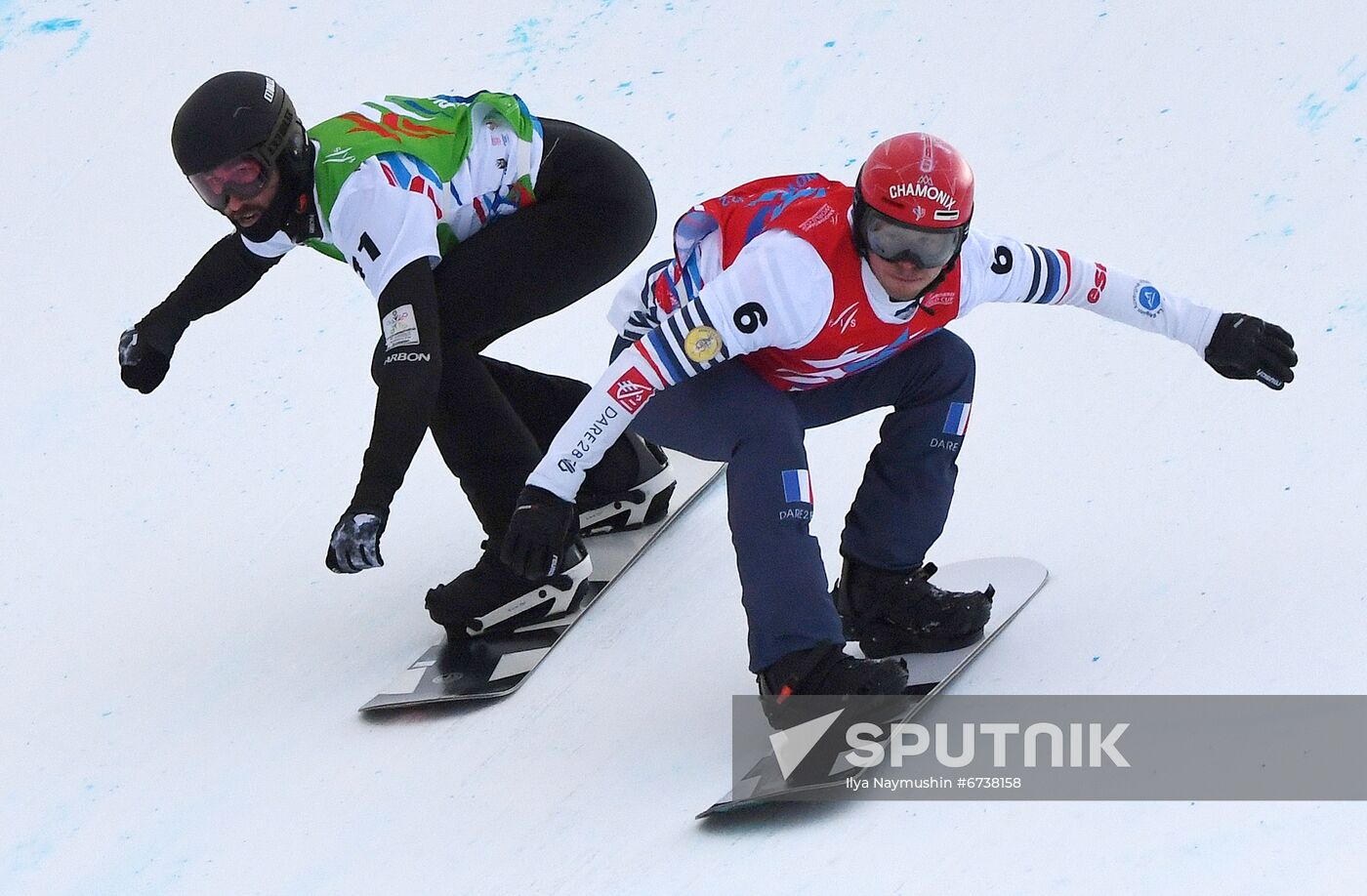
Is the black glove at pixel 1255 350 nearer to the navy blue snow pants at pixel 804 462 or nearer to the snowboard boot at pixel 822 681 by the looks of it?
the navy blue snow pants at pixel 804 462

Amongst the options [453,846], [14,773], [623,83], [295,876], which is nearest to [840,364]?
[453,846]

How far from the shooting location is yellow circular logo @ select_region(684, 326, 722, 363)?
319 centimetres

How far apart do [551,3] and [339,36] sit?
1003 millimetres

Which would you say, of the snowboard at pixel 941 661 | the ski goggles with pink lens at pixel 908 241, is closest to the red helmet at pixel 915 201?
the ski goggles with pink lens at pixel 908 241

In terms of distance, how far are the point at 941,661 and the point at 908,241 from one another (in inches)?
38.5

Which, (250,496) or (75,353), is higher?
(75,353)

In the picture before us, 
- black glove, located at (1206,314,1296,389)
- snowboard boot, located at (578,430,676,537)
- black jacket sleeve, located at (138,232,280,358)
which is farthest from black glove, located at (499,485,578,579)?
black glove, located at (1206,314,1296,389)

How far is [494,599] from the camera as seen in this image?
4039mm

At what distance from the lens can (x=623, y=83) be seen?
690 centimetres

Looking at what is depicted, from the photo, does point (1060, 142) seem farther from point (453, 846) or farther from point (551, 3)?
point (453, 846)

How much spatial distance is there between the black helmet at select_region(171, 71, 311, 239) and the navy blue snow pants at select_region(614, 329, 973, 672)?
86cm

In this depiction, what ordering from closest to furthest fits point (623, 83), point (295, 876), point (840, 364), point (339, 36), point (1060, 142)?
point (295, 876), point (840, 364), point (1060, 142), point (623, 83), point (339, 36)

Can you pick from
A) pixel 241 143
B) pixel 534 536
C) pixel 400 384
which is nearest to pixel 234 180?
pixel 241 143

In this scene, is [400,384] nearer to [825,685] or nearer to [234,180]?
[234,180]
